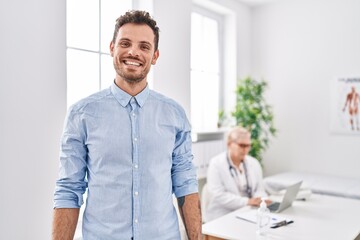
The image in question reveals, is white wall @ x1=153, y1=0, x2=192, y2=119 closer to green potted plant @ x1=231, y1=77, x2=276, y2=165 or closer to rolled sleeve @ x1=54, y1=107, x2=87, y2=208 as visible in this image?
green potted plant @ x1=231, y1=77, x2=276, y2=165

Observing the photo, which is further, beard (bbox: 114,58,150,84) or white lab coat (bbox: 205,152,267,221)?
white lab coat (bbox: 205,152,267,221)

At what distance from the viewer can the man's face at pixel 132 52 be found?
1.40m

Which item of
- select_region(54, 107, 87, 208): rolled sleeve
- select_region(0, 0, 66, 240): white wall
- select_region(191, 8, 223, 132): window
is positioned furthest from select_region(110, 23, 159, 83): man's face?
select_region(191, 8, 223, 132): window

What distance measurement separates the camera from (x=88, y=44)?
101 inches

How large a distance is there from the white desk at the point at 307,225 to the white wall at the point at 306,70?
1491 mm

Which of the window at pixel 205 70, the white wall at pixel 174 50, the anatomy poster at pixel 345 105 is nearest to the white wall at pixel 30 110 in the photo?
the white wall at pixel 174 50

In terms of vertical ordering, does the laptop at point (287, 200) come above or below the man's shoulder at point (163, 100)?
below

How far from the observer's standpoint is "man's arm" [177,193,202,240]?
152cm

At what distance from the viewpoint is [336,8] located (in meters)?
3.82

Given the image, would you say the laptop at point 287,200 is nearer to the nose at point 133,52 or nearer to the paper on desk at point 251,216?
the paper on desk at point 251,216

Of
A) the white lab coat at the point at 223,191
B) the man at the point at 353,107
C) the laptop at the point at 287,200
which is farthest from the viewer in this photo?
the man at the point at 353,107

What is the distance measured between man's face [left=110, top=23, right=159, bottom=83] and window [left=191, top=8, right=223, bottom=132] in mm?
2297

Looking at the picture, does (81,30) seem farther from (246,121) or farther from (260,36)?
(260,36)

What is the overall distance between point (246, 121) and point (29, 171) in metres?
2.38
